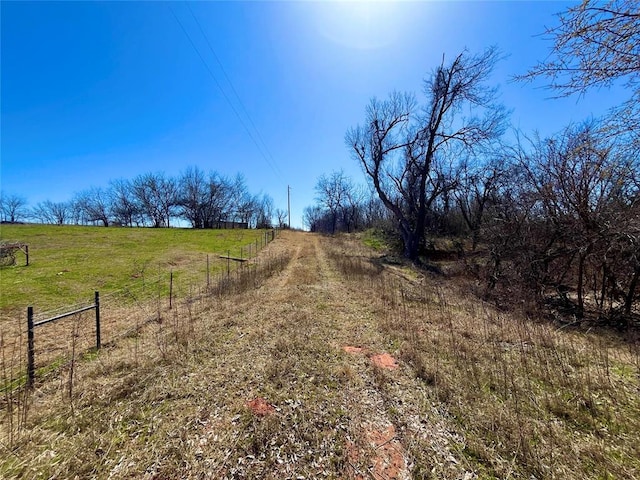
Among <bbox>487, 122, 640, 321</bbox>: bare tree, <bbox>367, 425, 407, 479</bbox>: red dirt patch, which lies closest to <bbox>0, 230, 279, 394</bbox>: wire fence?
<bbox>367, 425, 407, 479</bbox>: red dirt patch

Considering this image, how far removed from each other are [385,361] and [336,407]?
4.41 ft

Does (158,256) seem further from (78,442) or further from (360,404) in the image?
(360,404)

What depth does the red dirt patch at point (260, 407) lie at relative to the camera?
2.70 metres

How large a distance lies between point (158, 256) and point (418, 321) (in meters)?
16.6

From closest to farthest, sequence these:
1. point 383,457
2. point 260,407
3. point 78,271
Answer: point 383,457 < point 260,407 < point 78,271

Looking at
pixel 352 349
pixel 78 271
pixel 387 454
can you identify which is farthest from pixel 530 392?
pixel 78 271

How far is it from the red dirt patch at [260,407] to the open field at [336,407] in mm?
16

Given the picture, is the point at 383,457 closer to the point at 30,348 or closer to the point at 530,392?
the point at 530,392

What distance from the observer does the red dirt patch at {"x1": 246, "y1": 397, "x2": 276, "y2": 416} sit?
2.70 meters

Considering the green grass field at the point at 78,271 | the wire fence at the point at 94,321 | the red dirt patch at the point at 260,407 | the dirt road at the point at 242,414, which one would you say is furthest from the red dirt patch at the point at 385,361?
the green grass field at the point at 78,271

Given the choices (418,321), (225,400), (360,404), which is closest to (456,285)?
(418,321)

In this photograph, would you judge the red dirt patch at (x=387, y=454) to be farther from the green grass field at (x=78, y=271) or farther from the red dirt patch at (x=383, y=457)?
the green grass field at (x=78, y=271)

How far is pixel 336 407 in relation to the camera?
2.80 m

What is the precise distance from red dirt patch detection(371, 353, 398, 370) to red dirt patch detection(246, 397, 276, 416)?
A: 5.63 feet
